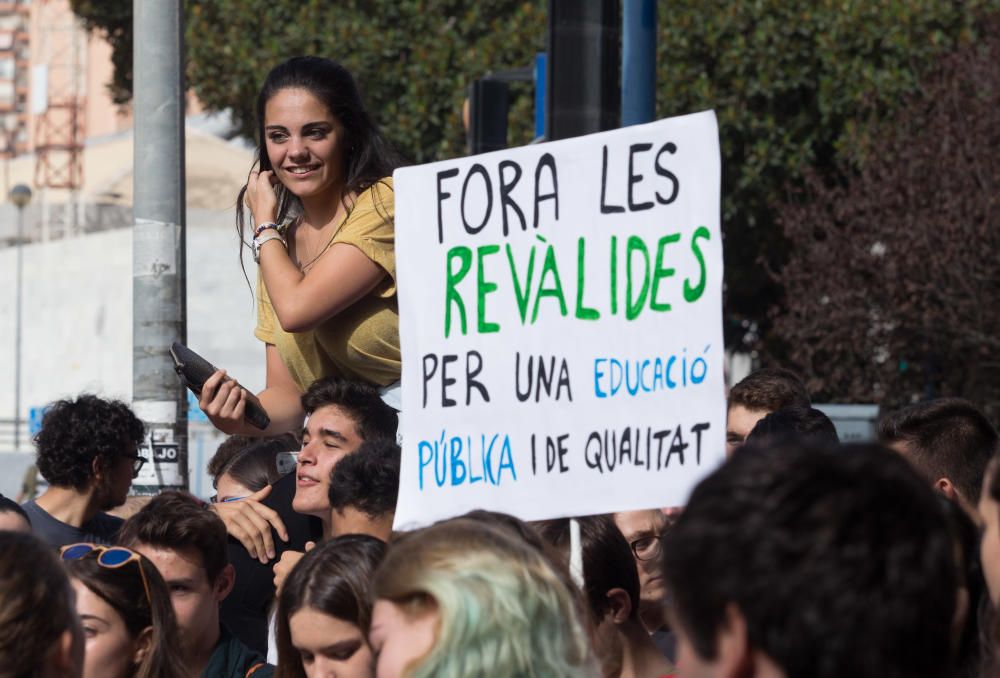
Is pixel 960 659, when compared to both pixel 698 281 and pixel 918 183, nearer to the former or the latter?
pixel 698 281

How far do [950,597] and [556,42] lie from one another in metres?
3.66

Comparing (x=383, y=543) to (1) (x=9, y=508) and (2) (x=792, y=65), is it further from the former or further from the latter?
(2) (x=792, y=65)

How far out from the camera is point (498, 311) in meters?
3.83

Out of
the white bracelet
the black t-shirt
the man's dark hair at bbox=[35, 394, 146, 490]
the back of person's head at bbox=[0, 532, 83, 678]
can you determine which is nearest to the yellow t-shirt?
the white bracelet

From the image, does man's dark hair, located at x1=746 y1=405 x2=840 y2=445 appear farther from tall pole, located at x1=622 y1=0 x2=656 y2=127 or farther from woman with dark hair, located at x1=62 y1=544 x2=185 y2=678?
tall pole, located at x1=622 y1=0 x2=656 y2=127

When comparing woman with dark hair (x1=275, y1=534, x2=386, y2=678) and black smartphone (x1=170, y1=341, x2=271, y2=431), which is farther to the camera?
black smartphone (x1=170, y1=341, x2=271, y2=431)

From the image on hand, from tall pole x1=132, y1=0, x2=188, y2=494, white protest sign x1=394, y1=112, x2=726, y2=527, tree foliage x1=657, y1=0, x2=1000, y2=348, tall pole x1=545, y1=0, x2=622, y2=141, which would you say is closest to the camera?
white protest sign x1=394, y1=112, x2=726, y2=527

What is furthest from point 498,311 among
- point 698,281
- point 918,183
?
point 918,183

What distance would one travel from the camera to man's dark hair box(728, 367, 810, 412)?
575 centimetres

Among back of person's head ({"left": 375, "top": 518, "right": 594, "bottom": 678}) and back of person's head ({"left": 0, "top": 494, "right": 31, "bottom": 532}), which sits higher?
back of person's head ({"left": 375, "top": 518, "right": 594, "bottom": 678})

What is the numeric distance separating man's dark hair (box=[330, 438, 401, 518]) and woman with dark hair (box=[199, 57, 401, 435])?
0.32 metres

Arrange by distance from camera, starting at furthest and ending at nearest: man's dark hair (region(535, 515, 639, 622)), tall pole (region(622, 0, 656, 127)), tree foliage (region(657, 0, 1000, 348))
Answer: tree foliage (region(657, 0, 1000, 348)) → tall pole (region(622, 0, 656, 127)) → man's dark hair (region(535, 515, 639, 622))

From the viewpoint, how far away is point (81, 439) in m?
5.73

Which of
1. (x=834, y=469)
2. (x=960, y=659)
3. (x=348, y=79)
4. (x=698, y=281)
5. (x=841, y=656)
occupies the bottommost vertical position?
(x=960, y=659)
